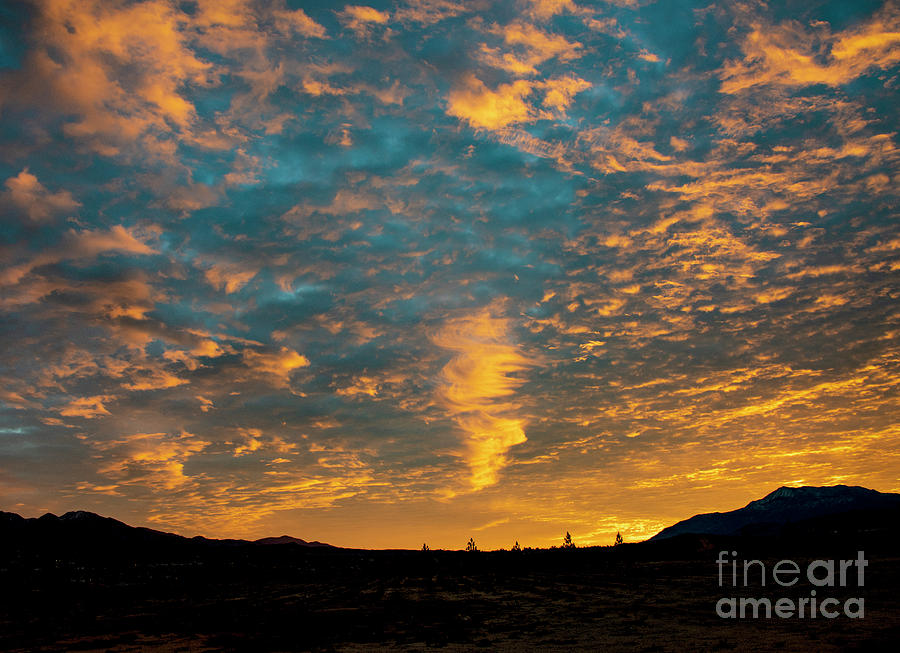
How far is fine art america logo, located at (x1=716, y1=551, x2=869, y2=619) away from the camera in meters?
31.3

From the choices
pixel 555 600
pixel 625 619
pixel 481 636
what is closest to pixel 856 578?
pixel 555 600

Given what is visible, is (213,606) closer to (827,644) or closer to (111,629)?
(111,629)

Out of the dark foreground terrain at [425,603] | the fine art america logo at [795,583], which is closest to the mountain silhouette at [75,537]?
the dark foreground terrain at [425,603]

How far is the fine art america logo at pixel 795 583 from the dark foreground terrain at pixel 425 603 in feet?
2.64

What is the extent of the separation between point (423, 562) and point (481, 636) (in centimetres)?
7733

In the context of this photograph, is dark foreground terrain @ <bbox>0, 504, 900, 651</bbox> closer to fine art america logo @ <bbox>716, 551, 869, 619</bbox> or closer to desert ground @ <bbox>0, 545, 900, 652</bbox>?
desert ground @ <bbox>0, 545, 900, 652</bbox>

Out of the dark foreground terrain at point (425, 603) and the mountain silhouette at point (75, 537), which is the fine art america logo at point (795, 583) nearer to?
the dark foreground terrain at point (425, 603)

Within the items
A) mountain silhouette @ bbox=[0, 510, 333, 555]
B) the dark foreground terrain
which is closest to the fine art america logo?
the dark foreground terrain

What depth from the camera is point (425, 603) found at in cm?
4466

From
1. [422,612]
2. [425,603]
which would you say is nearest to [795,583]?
[425,603]

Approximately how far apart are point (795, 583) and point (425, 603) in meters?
29.2

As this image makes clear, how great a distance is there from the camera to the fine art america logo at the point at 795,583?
103ft

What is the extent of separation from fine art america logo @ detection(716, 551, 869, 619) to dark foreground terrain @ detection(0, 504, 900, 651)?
805mm

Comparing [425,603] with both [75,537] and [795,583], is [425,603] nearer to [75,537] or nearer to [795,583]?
[795,583]
